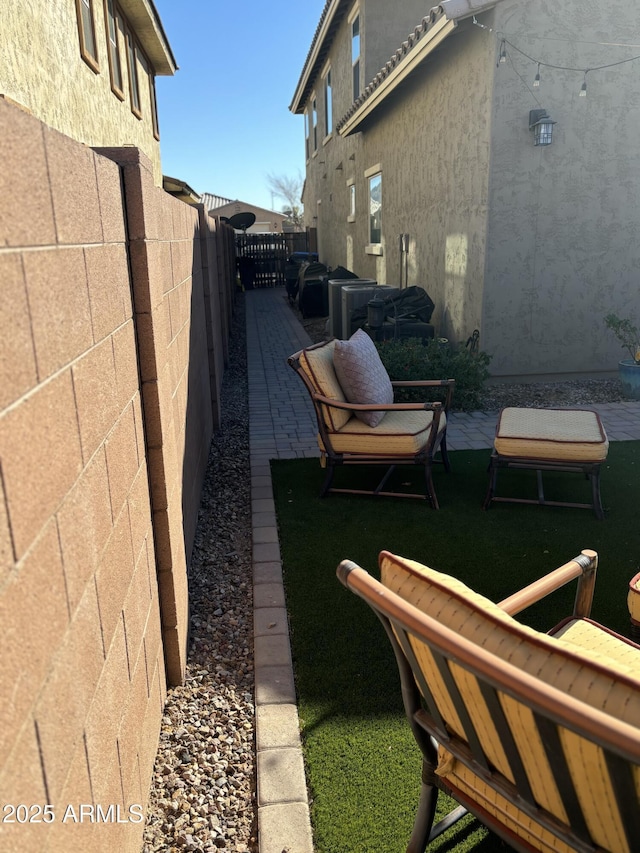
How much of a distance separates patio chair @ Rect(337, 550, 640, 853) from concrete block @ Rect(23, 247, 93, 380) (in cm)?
83

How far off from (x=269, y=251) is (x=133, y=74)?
38.5 feet

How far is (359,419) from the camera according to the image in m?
4.51

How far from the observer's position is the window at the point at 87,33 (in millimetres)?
8203

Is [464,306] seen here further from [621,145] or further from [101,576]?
[101,576]

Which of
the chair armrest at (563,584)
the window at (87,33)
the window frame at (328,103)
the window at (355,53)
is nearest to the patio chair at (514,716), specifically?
the chair armrest at (563,584)

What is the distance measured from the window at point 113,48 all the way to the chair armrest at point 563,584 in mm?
10736

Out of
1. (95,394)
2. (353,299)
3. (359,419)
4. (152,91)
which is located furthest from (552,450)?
(152,91)

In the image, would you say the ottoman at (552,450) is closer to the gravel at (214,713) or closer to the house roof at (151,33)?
the gravel at (214,713)

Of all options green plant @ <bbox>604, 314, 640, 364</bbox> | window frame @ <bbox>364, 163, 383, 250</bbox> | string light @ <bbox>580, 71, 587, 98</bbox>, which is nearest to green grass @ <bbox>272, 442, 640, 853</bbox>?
green plant @ <bbox>604, 314, 640, 364</bbox>

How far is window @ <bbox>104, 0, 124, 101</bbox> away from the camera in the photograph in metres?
10.1

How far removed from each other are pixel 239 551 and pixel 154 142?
44.7 feet

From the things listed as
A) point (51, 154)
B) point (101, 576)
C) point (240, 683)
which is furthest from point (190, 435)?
point (51, 154)

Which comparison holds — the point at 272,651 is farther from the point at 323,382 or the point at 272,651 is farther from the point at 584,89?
the point at 584,89

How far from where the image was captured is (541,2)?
657 cm
